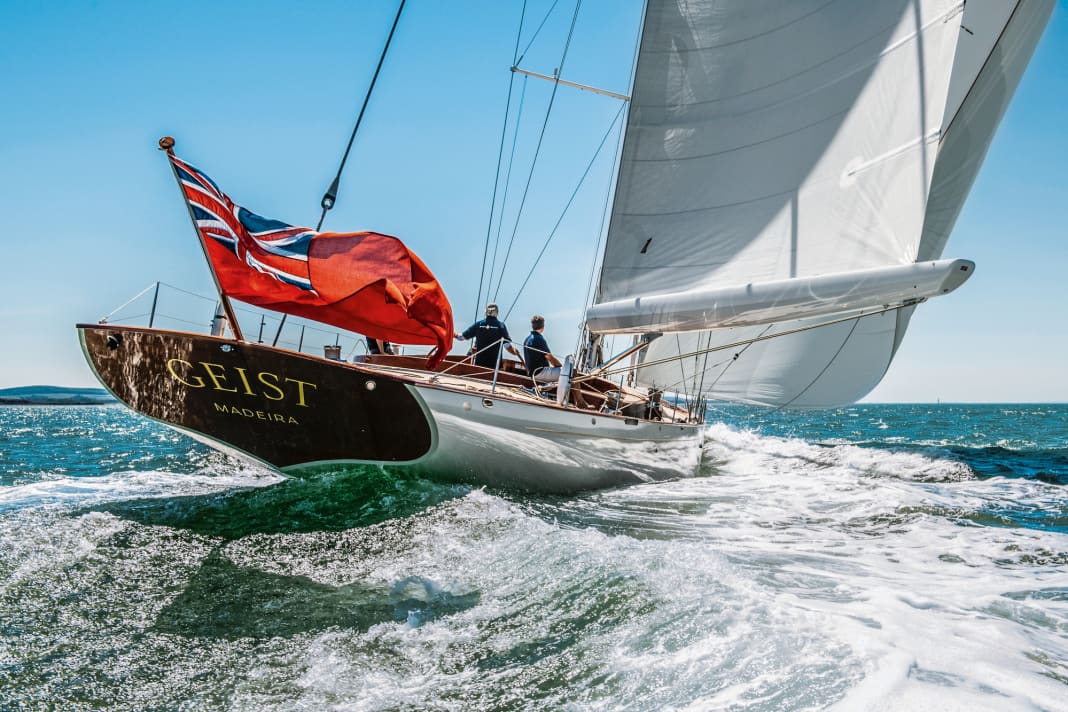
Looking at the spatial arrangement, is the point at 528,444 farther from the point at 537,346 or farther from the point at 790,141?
the point at 790,141

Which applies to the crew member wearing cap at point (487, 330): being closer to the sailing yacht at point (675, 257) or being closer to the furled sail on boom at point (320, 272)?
the sailing yacht at point (675, 257)

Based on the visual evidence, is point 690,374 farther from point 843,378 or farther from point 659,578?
point 659,578

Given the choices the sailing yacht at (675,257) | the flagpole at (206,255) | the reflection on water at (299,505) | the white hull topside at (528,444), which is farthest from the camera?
the white hull topside at (528,444)

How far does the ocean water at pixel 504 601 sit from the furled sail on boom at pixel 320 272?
68.4 inches

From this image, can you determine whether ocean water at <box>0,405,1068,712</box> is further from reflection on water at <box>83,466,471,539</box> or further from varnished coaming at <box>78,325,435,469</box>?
varnished coaming at <box>78,325,435,469</box>

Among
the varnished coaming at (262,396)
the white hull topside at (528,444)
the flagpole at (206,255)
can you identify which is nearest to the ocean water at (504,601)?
the white hull topside at (528,444)

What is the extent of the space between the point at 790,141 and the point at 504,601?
6.88m

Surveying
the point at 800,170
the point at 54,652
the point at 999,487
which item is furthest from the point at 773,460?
the point at 54,652

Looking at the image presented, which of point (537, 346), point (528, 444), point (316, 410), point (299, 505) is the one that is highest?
point (537, 346)

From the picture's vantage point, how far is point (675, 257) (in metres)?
8.59

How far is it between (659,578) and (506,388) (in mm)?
4049

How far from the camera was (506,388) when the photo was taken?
25.8 feet

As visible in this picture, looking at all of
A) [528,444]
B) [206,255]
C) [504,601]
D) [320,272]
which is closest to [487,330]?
[528,444]

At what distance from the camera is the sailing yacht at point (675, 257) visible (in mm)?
5805
